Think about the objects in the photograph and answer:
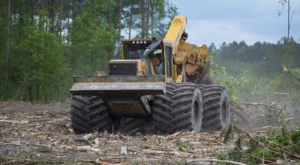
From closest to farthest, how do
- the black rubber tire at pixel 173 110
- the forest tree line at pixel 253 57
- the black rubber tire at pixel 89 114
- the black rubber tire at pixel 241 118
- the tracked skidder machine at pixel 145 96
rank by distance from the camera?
the tracked skidder machine at pixel 145 96, the black rubber tire at pixel 173 110, the black rubber tire at pixel 89 114, the black rubber tire at pixel 241 118, the forest tree line at pixel 253 57

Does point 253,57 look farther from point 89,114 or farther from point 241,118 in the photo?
point 89,114

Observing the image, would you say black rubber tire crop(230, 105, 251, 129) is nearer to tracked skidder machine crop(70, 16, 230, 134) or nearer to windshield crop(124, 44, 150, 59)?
tracked skidder machine crop(70, 16, 230, 134)

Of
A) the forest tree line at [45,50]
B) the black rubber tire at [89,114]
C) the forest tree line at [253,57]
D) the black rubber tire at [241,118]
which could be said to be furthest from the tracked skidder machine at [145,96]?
the forest tree line at [253,57]

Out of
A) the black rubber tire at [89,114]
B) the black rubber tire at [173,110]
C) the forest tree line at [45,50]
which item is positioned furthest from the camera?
the forest tree line at [45,50]

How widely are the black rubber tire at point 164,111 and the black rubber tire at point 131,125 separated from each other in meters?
1.31

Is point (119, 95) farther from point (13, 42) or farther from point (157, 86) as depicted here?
point (13, 42)

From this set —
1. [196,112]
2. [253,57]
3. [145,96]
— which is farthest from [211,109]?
[253,57]

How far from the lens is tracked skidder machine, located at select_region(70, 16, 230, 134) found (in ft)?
43.7

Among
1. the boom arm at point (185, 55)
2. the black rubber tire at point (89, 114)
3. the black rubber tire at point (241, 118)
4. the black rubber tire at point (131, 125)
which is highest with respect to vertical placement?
the boom arm at point (185, 55)

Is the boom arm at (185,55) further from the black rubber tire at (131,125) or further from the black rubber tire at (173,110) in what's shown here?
the black rubber tire at (173,110)

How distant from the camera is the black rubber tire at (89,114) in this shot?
1464 centimetres

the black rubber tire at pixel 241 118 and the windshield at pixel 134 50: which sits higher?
the windshield at pixel 134 50

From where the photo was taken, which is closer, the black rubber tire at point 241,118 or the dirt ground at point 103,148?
the dirt ground at point 103,148

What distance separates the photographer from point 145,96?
14.0 m
